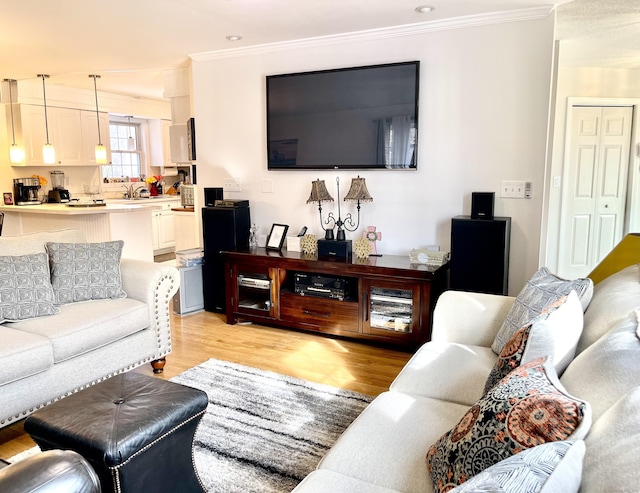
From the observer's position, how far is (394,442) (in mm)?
1583

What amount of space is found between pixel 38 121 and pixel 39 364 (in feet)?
17.1

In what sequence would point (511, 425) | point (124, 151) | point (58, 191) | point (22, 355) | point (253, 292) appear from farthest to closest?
point (124, 151) → point (58, 191) → point (253, 292) → point (22, 355) → point (511, 425)

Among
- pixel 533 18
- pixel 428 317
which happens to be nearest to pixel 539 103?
pixel 533 18

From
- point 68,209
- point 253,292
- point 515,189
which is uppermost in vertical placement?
point 515,189

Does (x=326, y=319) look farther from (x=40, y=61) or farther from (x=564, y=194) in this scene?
(x=40, y=61)

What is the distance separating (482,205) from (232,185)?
2338mm

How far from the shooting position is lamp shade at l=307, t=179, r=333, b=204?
13.4ft

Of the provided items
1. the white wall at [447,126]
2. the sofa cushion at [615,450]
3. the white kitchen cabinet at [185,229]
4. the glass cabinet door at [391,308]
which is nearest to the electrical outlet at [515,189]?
the white wall at [447,126]

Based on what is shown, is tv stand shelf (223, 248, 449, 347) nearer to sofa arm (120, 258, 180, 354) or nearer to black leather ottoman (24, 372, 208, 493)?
sofa arm (120, 258, 180, 354)

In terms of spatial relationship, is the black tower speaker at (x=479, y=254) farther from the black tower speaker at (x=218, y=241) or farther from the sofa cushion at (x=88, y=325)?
the sofa cushion at (x=88, y=325)

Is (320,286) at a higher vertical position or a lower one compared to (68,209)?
lower

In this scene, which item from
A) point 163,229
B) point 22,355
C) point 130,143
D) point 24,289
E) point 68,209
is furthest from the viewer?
point 130,143

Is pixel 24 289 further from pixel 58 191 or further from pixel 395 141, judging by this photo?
pixel 58 191

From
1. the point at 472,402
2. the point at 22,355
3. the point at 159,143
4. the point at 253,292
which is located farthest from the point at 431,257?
the point at 159,143
